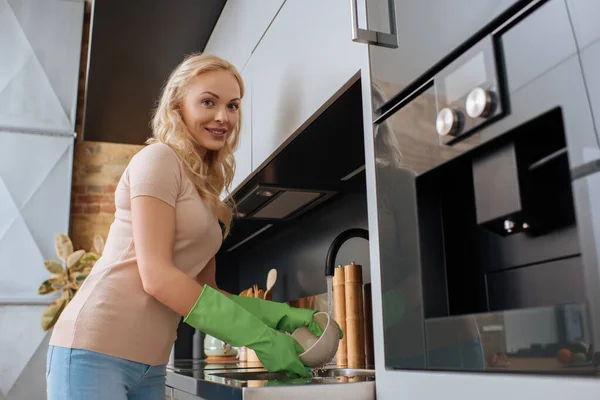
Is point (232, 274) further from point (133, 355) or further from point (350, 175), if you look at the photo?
point (133, 355)

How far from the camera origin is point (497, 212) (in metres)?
0.66

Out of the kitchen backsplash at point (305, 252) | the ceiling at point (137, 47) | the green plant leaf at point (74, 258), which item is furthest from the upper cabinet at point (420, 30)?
the green plant leaf at point (74, 258)

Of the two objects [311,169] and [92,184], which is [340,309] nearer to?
[311,169]

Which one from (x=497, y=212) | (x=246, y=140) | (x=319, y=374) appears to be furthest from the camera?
(x=246, y=140)

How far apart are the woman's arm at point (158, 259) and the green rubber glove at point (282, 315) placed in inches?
8.5

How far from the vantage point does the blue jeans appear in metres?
1.01

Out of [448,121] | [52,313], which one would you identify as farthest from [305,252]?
[52,313]

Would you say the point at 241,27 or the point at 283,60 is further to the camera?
the point at 241,27

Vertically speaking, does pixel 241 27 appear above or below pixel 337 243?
above

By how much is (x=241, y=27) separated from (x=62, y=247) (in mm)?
2070

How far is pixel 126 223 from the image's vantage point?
1.14 m

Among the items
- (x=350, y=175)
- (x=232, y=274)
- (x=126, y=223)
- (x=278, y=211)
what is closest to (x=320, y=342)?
(x=126, y=223)

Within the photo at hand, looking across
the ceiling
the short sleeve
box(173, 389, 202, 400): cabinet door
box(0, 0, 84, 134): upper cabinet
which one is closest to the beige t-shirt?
the short sleeve

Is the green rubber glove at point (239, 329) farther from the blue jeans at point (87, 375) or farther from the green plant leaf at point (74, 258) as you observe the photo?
the green plant leaf at point (74, 258)
